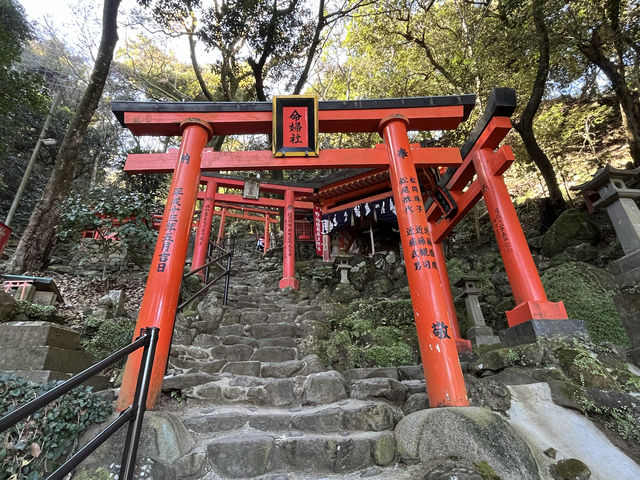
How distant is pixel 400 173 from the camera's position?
4148 millimetres

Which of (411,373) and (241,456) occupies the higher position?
(411,373)

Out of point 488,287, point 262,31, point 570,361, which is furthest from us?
point 262,31

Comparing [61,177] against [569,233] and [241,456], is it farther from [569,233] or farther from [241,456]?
[569,233]

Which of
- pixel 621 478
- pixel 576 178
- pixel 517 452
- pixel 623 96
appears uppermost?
pixel 623 96

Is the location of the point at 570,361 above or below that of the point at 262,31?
below

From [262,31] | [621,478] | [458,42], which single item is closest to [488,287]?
[621,478]

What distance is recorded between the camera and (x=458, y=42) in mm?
11844

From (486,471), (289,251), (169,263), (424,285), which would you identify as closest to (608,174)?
(424,285)

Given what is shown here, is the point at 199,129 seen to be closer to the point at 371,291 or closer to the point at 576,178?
the point at 371,291

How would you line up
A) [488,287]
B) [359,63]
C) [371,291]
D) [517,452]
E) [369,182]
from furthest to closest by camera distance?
[359,63]
[369,182]
[371,291]
[488,287]
[517,452]

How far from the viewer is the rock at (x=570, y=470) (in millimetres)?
2297

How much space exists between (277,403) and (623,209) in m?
6.67

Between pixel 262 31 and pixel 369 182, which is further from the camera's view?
pixel 369 182

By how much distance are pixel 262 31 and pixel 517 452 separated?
42.9 feet
